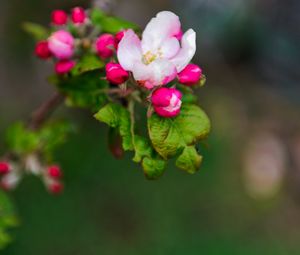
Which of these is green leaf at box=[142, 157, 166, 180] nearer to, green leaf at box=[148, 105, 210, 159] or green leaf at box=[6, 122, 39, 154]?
green leaf at box=[148, 105, 210, 159]

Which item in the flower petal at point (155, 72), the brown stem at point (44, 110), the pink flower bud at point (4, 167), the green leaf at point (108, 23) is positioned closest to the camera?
the flower petal at point (155, 72)

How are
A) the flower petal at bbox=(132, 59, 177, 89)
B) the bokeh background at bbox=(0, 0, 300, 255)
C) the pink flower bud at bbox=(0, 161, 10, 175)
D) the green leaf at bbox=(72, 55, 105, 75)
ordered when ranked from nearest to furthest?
the flower petal at bbox=(132, 59, 177, 89), the green leaf at bbox=(72, 55, 105, 75), the pink flower bud at bbox=(0, 161, 10, 175), the bokeh background at bbox=(0, 0, 300, 255)

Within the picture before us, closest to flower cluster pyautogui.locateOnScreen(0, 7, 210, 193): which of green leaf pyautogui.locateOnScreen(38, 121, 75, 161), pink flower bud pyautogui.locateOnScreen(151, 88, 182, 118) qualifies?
pink flower bud pyautogui.locateOnScreen(151, 88, 182, 118)

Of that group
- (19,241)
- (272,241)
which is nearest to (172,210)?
(272,241)

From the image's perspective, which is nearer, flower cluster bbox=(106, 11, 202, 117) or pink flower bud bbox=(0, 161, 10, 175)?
flower cluster bbox=(106, 11, 202, 117)

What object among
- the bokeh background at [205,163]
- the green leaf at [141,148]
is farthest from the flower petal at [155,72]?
the bokeh background at [205,163]

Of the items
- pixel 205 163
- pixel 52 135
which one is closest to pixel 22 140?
pixel 52 135

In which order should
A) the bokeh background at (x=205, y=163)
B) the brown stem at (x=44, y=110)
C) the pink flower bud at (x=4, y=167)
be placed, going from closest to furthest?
the brown stem at (x=44, y=110) → the pink flower bud at (x=4, y=167) → the bokeh background at (x=205, y=163)

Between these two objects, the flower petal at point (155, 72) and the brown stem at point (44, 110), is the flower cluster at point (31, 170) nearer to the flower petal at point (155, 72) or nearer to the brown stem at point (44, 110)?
the brown stem at point (44, 110)
